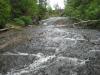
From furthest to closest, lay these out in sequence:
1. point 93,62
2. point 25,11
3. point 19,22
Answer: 1. point 25,11
2. point 19,22
3. point 93,62

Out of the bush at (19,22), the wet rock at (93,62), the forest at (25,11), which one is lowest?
the bush at (19,22)

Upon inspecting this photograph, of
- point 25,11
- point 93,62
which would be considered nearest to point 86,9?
point 25,11

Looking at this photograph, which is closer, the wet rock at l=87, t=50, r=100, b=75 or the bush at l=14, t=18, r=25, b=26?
the wet rock at l=87, t=50, r=100, b=75

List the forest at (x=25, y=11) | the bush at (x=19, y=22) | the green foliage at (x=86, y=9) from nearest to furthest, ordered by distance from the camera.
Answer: the forest at (x=25, y=11)
the green foliage at (x=86, y=9)
the bush at (x=19, y=22)

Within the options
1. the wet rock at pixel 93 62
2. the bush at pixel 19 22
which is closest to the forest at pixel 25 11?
the bush at pixel 19 22

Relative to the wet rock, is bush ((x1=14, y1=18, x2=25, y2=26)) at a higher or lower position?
lower

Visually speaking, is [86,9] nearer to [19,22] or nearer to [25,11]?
[19,22]

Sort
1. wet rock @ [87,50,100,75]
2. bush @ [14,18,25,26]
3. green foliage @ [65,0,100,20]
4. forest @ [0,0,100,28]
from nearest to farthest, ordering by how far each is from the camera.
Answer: wet rock @ [87,50,100,75]
forest @ [0,0,100,28]
green foliage @ [65,0,100,20]
bush @ [14,18,25,26]

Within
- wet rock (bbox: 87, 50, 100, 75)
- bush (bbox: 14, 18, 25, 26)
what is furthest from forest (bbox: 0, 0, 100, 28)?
wet rock (bbox: 87, 50, 100, 75)

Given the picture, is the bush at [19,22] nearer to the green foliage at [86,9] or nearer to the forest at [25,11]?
the forest at [25,11]

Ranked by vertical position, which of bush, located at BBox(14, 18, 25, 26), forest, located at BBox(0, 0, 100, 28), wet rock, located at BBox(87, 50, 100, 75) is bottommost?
bush, located at BBox(14, 18, 25, 26)

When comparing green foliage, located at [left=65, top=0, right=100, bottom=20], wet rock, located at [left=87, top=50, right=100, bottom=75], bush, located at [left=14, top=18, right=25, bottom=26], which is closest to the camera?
wet rock, located at [left=87, top=50, right=100, bottom=75]

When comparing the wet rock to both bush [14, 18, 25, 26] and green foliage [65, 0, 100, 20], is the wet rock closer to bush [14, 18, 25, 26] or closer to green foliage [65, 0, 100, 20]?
green foliage [65, 0, 100, 20]

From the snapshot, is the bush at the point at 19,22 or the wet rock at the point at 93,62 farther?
the bush at the point at 19,22
